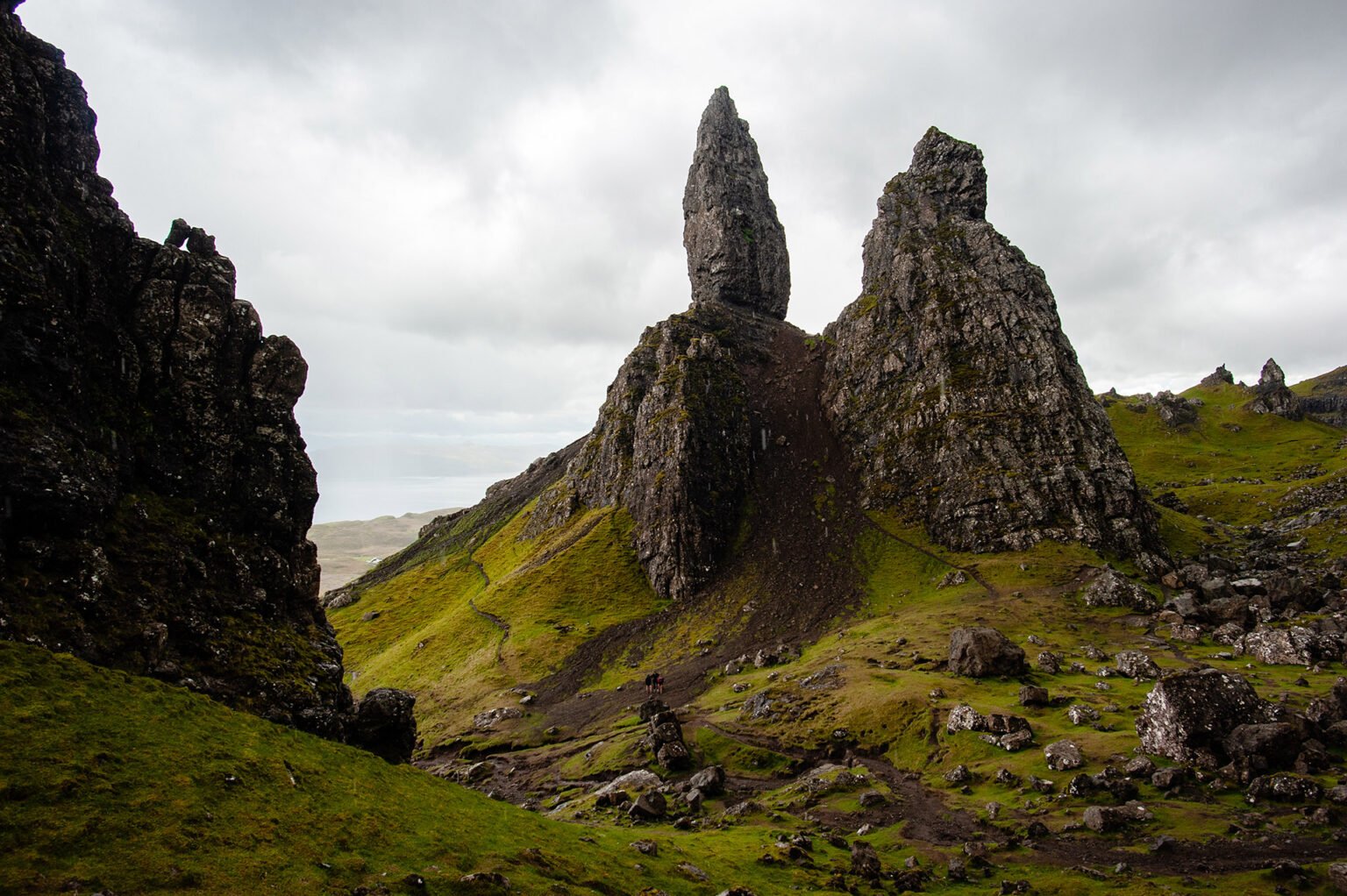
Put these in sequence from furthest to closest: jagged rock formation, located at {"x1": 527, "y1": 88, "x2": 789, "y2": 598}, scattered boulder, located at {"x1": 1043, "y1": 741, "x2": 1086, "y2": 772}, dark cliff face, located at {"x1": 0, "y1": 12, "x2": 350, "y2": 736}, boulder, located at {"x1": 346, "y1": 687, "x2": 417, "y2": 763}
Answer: jagged rock formation, located at {"x1": 527, "y1": 88, "x2": 789, "y2": 598}, scattered boulder, located at {"x1": 1043, "y1": 741, "x2": 1086, "y2": 772}, boulder, located at {"x1": 346, "y1": 687, "x2": 417, "y2": 763}, dark cliff face, located at {"x1": 0, "y1": 12, "x2": 350, "y2": 736}

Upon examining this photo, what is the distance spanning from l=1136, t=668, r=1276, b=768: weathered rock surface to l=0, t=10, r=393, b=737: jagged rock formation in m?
58.6

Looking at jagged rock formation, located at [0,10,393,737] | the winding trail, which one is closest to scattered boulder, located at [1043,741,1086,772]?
jagged rock formation, located at [0,10,393,737]

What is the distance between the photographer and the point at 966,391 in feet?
503

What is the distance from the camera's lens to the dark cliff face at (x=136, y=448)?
105 ft

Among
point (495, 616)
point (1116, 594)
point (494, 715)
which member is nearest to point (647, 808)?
point (494, 715)

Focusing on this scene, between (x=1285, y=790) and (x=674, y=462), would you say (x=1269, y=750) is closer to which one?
(x=1285, y=790)

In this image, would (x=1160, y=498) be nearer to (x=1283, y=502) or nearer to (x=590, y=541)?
(x=1283, y=502)

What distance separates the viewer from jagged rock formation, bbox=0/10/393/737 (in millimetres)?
31922

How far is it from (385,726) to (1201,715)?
59021 mm

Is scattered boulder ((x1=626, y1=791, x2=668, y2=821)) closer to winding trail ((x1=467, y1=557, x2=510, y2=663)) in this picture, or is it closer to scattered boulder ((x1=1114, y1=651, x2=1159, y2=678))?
scattered boulder ((x1=1114, y1=651, x2=1159, y2=678))

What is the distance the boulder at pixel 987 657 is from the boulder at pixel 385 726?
2486 inches

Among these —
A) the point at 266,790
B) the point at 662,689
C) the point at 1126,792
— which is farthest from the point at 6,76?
the point at 662,689

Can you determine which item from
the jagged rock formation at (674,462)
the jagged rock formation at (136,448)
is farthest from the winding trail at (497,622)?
the jagged rock formation at (136,448)

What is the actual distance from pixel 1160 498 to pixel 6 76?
21218cm
